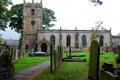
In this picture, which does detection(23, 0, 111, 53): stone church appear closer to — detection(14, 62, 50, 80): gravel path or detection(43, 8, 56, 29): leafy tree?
detection(43, 8, 56, 29): leafy tree

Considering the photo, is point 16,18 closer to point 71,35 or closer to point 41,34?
point 41,34

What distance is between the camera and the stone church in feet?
251

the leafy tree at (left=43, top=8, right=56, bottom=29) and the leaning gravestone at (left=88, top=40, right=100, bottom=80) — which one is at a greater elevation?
the leafy tree at (left=43, top=8, right=56, bottom=29)

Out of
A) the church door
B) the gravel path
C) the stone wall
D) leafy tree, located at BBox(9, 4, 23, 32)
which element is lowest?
the gravel path

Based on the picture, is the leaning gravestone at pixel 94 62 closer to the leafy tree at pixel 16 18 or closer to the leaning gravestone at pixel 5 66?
the leaning gravestone at pixel 5 66

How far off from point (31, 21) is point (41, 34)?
13.3 feet

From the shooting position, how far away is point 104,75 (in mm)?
10766

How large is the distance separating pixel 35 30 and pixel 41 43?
20.6 ft

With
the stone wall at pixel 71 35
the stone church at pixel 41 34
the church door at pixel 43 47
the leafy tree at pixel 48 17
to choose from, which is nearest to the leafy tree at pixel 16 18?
the leafy tree at pixel 48 17

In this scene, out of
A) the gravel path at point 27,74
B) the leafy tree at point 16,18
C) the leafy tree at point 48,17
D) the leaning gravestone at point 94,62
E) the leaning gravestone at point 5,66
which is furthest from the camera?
the leafy tree at point 48,17

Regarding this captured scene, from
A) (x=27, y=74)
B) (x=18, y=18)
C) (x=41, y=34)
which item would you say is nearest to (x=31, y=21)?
(x=41, y=34)

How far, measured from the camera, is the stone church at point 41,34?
7644cm

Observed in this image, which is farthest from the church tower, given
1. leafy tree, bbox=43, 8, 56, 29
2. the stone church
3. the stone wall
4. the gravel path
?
the gravel path

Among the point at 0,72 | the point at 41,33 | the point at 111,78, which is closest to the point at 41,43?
the point at 41,33
